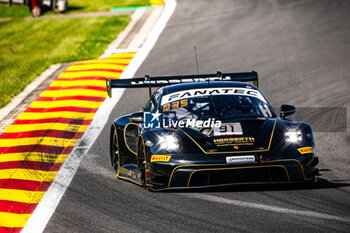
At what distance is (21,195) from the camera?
830cm

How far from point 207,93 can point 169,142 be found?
1.44 m

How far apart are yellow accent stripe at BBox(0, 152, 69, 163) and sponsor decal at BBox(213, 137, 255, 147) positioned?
343 cm

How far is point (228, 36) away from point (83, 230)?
15.0 m

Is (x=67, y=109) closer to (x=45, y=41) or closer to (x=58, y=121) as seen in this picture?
(x=58, y=121)

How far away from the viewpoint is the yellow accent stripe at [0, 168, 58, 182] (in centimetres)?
908

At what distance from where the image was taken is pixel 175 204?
7230mm

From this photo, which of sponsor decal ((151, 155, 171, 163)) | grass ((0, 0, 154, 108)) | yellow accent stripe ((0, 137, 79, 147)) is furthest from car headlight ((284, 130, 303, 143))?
grass ((0, 0, 154, 108))

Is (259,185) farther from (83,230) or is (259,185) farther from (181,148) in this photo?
(83,230)

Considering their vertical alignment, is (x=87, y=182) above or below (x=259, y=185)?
below

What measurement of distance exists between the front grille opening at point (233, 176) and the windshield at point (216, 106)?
1.23 m

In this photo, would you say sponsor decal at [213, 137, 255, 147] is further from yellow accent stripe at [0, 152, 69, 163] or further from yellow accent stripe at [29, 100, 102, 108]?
yellow accent stripe at [29, 100, 102, 108]

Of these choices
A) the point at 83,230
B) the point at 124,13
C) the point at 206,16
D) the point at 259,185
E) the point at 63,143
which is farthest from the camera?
the point at 124,13

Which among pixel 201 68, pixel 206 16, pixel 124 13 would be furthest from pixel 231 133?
pixel 124 13

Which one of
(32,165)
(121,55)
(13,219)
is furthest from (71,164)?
(121,55)
